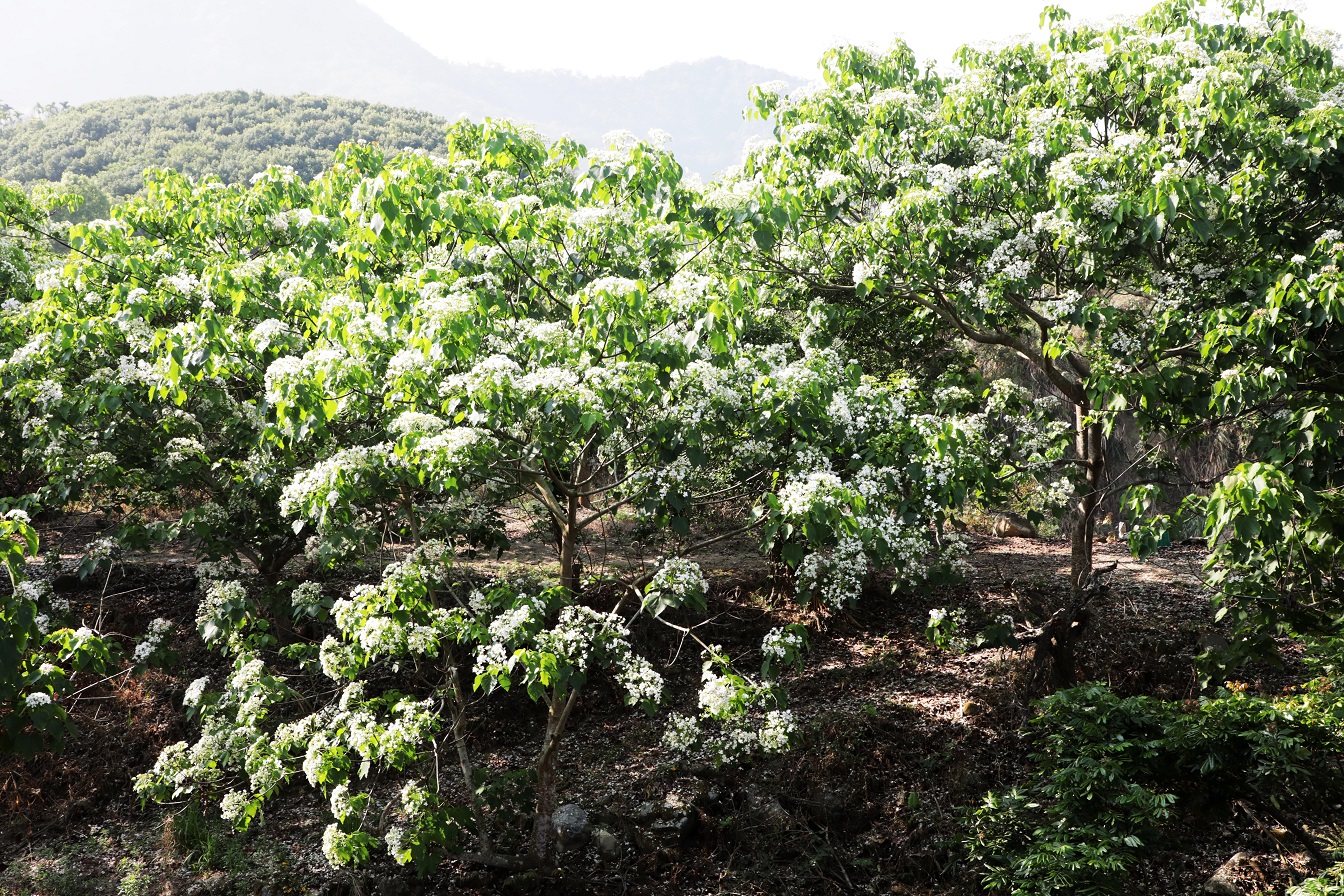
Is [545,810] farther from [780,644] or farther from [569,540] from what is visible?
[780,644]

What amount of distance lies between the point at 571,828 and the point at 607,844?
0.30 m

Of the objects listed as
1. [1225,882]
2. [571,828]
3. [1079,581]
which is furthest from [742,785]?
[1079,581]

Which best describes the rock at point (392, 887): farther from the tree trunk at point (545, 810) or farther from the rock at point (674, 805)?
the rock at point (674, 805)

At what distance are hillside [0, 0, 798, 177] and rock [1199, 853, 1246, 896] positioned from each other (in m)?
121

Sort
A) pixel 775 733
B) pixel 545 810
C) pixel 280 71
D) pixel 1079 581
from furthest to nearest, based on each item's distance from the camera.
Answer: pixel 280 71 → pixel 1079 581 → pixel 545 810 → pixel 775 733

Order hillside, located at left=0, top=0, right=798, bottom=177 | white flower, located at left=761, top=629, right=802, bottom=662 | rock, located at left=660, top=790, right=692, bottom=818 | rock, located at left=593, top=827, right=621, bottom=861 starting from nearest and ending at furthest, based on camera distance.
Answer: white flower, located at left=761, top=629, right=802, bottom=662, rock, located at left=593, top=827, right=621, bottom=861, rock, located at left=660, top=790, right=692, bottom=818, hillside, located at left=0, top=0, right=798, bottom=177

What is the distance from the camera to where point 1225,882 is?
467cm

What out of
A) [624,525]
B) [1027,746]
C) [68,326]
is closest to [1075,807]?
[1027,746]

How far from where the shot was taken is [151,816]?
654 cm

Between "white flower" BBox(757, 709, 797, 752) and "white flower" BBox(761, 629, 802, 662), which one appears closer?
"white flower" BBox(757, 709, 797, 752)

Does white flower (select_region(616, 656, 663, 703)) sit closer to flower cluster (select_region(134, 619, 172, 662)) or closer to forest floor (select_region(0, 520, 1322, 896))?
forest floor (select_region(0, 520, 1322, 896))

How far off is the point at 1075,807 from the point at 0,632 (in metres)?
4.89

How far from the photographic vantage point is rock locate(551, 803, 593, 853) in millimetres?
5941

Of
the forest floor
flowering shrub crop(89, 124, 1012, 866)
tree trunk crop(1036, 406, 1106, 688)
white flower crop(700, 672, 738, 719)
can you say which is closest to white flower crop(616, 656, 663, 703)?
flowering shrub crop(89, 124, 1012, 866)
